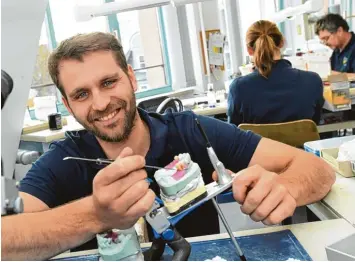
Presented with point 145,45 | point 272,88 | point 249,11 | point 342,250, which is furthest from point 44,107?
point 342,250

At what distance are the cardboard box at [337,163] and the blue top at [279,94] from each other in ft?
3.08

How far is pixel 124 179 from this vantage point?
0.82m

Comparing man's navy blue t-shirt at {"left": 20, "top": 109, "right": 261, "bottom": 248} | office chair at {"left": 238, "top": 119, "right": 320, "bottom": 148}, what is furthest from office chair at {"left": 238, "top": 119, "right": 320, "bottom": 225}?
man's navy blue t-shirt at {"left": 20, "top": 109, "right": 261, "bottom": 248}

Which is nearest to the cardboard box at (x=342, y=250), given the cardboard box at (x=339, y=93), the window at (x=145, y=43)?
the cardboard box at (x=339, y=93)

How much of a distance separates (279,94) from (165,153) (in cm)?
121

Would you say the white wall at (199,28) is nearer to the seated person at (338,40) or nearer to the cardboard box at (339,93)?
the seated person at (338,40)

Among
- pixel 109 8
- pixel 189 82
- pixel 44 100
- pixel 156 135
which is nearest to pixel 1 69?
pixel 156 135

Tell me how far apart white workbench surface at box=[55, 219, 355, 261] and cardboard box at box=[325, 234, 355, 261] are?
95mm

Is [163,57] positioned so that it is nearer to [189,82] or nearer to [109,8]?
[189,82]

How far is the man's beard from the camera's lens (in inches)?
47.4

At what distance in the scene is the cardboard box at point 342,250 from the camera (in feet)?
2.42

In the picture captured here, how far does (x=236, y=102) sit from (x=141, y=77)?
236cm

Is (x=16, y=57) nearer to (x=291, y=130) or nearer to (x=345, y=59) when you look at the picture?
(x=291, y=130)

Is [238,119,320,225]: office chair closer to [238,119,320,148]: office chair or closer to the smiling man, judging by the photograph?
[238,119,320,148]: office chair
